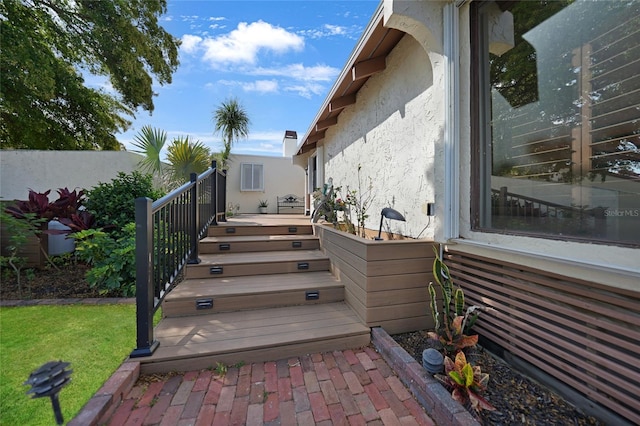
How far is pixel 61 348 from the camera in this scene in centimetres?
212

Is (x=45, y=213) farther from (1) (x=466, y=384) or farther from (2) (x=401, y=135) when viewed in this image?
(1) (x=466, y=384)

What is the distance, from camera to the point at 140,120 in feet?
36.7

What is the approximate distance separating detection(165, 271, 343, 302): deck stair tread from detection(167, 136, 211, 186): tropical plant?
185 inches

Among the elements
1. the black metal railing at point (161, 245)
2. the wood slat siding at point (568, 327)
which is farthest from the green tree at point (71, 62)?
the wood slat siding at point (568, 327)

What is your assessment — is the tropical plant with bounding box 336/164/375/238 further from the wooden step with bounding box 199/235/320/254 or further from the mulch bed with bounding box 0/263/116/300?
the mulch bed with bounding box 0/263/116/300

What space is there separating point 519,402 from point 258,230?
3.76 m

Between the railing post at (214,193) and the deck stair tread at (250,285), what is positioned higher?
the railing post at (214,193)

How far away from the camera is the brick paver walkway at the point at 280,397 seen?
1.51m

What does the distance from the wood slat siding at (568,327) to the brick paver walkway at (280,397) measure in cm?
83

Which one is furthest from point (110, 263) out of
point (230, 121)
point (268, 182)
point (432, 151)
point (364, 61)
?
point (230, 121)

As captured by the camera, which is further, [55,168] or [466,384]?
[55,168]

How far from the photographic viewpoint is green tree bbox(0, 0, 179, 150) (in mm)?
7031

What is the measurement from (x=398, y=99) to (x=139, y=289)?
3.26m

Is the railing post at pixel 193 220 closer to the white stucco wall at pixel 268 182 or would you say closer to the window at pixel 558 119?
the window at pixel 558 119
